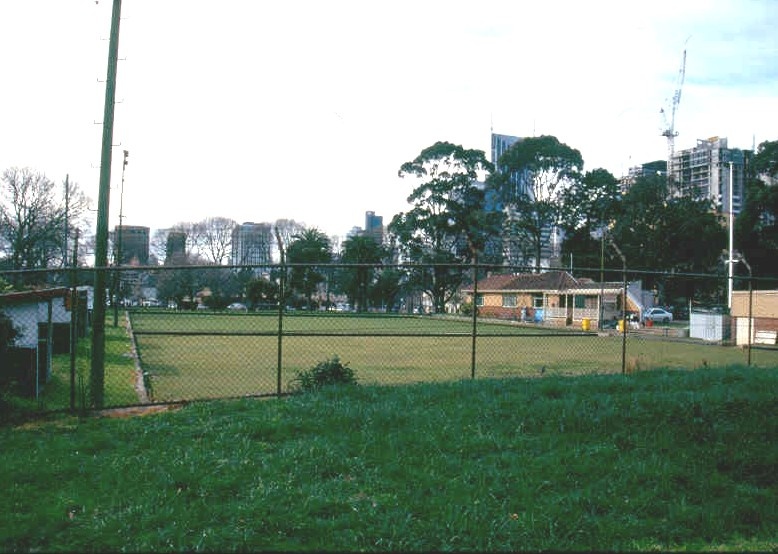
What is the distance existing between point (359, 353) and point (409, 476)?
15.0 m

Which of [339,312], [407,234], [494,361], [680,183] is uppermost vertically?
[680,183]

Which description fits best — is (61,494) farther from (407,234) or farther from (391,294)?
(407,234)

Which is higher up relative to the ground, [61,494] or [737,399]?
[737,399]

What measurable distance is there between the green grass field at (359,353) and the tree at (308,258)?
0.62 m

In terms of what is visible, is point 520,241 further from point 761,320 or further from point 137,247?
point 137,247

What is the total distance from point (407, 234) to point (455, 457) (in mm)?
52108

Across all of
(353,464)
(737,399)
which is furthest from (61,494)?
(737,399)

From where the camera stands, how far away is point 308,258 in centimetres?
4297

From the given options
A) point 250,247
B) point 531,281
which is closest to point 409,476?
point 250,247

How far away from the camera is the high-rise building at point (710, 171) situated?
6475 cm

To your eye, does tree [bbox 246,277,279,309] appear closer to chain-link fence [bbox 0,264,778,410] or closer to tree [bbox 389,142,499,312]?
chain-link fence [bbox 0,264,778,410]

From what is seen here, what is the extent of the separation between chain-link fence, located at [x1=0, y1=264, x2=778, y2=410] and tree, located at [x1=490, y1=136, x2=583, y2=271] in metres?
35.8

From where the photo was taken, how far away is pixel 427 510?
415 cm

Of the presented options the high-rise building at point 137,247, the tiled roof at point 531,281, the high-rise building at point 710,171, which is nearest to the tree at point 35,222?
the high-rise building at point 137,247
